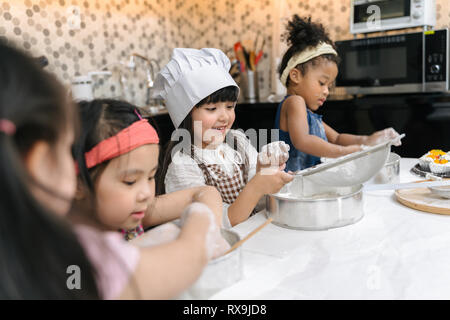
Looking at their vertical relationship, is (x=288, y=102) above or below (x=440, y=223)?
above

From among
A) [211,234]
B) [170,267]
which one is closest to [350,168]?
[211,234]

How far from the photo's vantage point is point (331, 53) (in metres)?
1.82

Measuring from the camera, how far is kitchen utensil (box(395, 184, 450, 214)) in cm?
97

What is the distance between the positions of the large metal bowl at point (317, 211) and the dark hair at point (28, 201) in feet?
1.75

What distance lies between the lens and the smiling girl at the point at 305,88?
1769mm

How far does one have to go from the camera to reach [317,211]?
0.88 meters

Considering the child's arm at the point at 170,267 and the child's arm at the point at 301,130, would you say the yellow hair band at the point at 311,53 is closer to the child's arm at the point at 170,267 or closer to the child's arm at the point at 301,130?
the child's arm at the point at 301,130

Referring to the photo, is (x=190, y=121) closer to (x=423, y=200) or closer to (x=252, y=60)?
(x=423, y=200)

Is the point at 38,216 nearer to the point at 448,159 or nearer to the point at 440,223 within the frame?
the point at 440,223

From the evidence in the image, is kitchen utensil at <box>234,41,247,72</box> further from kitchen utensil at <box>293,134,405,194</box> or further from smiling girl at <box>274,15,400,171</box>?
kitchen utensil at <box>293,134,405,194</box>

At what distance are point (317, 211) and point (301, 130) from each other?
93 cm

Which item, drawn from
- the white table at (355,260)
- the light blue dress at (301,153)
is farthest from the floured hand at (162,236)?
the light blue dress at (301,153)
